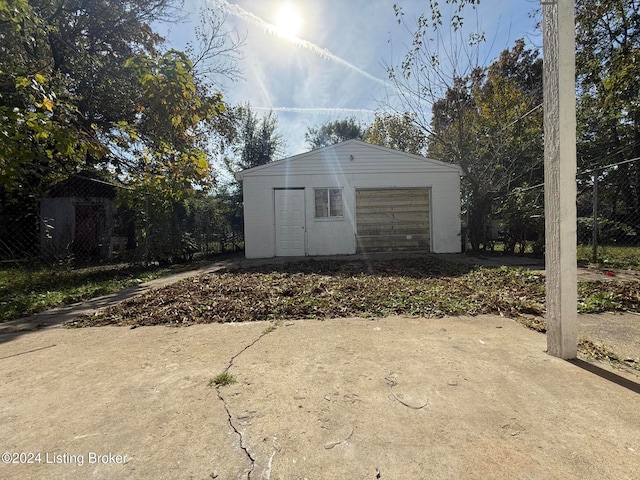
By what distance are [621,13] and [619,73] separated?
5.89 metres

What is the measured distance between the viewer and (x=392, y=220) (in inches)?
415

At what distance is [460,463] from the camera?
1383 mm

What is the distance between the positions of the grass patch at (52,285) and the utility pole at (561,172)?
20.2 ft

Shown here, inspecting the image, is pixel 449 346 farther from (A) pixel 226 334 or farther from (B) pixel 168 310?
(B) pixel 168 310

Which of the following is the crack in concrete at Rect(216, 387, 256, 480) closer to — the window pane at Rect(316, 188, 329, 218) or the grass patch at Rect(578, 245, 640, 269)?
the grass patch at Rect(578, 245, 640, 269)

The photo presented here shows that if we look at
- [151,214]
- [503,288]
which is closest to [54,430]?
[503,288]

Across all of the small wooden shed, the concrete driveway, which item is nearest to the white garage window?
the concrete driveway

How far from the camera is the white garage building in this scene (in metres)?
10.1

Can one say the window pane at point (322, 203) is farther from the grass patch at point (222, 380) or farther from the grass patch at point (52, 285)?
the grass patch at point (222, 380)

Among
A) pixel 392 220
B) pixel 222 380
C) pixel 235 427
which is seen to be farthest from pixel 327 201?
pixel 235 427

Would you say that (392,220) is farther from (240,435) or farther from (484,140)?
(240,435)

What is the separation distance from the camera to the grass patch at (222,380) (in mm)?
2117

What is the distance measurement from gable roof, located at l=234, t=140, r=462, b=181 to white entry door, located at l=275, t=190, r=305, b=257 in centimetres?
87

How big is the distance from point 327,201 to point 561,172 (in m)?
8.21
